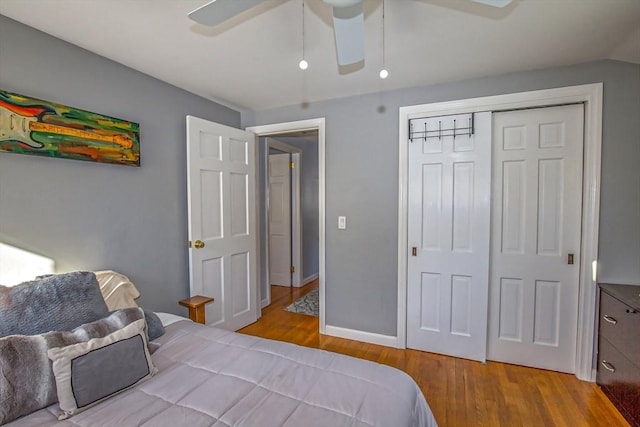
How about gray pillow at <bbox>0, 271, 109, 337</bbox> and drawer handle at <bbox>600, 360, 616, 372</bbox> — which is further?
drawer handle at <bbox>600, 360, 616, 372</bbox>

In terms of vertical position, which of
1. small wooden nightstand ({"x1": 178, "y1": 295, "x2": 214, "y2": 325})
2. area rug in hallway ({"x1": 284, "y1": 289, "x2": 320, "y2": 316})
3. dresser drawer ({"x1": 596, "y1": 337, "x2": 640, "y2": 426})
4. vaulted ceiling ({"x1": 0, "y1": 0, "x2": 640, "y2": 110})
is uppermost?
vaulted ceiling ({"x1": 0, "y1": 0, "x2": 640, "y2": 110})

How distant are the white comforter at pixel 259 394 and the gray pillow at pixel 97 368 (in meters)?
0.04

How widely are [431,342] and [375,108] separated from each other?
2.14 metres

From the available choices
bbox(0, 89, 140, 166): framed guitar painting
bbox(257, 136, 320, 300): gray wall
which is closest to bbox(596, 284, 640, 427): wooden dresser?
bbox(257, 136, 320, 300): gray wall

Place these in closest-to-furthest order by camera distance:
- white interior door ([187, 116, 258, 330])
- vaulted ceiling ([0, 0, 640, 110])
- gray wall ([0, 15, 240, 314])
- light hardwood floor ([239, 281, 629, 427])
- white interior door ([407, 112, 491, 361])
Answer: vaulted ceiling ([0, 0, 640, 110])
gray wall ([0, 15, 240, 314])
light hardwood floor ([239, 281, 629, 427])
white interior door ([407, 112, 491, 361])
white interior door ([187, 116, 258, 330])

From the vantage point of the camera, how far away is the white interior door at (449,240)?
2.43 meters

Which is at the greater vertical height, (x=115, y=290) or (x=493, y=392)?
(x=115, y=290)

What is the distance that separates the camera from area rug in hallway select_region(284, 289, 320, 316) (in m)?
3.64

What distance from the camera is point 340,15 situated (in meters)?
1.28

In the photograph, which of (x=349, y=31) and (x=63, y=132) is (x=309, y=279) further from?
(x=349, y=31)

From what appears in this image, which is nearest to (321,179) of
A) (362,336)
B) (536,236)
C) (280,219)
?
(362,336)

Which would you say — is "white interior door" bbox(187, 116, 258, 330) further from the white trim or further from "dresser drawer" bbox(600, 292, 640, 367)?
"dresser drawer" bbox(600, 292, 640, 367)

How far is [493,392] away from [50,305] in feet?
8.74

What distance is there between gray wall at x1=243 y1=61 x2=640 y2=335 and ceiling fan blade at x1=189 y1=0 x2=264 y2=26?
1723 mm
